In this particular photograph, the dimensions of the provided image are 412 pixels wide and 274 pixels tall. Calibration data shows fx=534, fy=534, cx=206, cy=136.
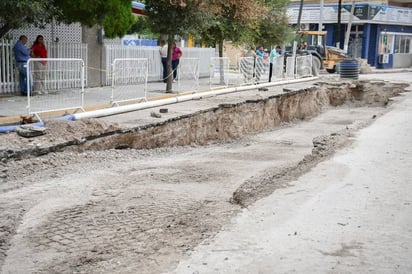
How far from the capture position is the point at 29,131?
9148mm

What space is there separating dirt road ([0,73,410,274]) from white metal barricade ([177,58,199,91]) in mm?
7911

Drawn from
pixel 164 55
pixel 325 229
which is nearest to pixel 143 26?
pixel 164 55

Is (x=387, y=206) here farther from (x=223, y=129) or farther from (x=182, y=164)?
(x=223, y=129)

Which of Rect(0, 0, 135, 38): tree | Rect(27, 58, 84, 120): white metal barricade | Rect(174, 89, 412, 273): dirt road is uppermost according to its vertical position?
Rect(0, 0, 135, 38): tree

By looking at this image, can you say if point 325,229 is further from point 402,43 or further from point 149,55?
point 402,43

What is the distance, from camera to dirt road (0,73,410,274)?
16.8ft

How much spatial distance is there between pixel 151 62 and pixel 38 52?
7.06 metres

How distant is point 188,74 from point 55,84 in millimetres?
7640

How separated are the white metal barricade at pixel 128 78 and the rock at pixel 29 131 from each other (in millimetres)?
4239

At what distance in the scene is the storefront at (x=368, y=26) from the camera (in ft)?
145

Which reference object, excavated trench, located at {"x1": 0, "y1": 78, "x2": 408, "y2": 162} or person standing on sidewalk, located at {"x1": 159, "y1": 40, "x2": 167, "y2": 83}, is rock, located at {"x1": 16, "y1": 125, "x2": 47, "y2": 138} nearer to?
excavated trench, located at {"x1": 0, "y1": 78, "x2": 408, "y2": 162}

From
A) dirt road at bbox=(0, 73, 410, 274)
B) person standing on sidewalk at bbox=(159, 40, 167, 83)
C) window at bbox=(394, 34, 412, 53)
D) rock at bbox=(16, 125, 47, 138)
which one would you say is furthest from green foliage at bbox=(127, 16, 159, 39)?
window at bbox=(394, 34, 412, 53)

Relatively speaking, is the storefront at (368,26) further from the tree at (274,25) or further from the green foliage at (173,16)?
the green foliage at (173,16)

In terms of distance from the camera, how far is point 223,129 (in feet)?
49.6
